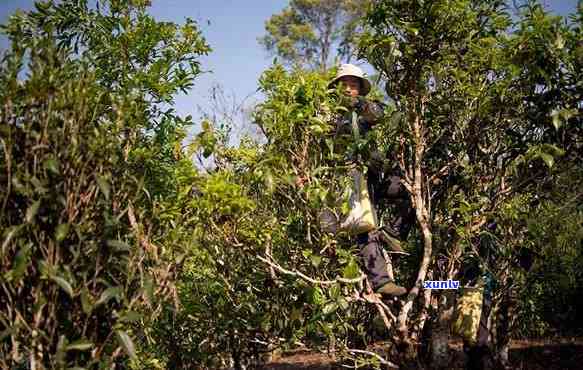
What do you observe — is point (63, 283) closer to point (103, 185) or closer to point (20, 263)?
point (20, 263)

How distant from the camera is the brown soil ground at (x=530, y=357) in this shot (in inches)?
223

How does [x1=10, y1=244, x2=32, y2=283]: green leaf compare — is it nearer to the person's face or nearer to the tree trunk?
the person's face

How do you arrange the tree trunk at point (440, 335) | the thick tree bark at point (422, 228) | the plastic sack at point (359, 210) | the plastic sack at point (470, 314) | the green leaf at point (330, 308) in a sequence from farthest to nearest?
the plastic sack at point (470, 314) < the tree trunk at point (440, 335) < the thick tree bark at point (422, 228) < the plastic sack at point (359, 210) < the green leaf at point (330, 308)

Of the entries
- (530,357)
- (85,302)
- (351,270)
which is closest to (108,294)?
(85,302)

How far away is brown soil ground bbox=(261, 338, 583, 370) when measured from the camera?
5.65m

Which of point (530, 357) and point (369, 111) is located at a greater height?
point (369, 111)

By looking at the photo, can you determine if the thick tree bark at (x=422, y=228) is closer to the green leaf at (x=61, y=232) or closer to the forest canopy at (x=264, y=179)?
Answer: the forest canopy at (x=264, y=179)

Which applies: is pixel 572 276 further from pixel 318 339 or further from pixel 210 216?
pixel 210 216

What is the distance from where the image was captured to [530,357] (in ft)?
20.7

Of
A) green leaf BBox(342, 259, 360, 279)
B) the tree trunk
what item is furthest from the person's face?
the tree trunk

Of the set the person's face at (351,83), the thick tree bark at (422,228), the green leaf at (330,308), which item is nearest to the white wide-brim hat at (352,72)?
the person's face at (351,83)

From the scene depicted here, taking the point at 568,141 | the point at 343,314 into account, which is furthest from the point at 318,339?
the point at 568,141

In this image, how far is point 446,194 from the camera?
357 centimetres

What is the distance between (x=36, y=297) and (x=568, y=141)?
3.13 metres
